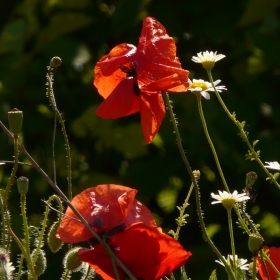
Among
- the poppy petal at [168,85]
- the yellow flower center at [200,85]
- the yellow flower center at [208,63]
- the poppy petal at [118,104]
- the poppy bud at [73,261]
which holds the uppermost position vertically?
the poppy petal at [168,85]

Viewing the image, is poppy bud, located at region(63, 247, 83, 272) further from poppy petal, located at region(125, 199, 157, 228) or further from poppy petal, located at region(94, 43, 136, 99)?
poppy petal, located at region(94, 43, 136, 99)

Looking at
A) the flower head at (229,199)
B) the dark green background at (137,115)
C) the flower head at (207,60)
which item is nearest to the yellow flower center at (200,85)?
the flower head at (207,60)

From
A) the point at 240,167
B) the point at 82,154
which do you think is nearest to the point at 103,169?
the point at 82,154

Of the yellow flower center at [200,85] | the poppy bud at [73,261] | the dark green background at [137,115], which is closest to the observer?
the poppy bud at [73,261]

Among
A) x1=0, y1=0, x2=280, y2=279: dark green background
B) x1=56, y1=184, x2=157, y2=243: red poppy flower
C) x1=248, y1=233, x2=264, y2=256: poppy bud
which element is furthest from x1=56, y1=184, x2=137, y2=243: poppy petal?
x1=0, y1=0, x2=280, y2=279: dark green background

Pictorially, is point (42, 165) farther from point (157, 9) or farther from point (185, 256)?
point (185, 256)

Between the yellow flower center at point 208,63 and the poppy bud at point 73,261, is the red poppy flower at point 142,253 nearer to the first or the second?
the poppy bud at point 73,261
